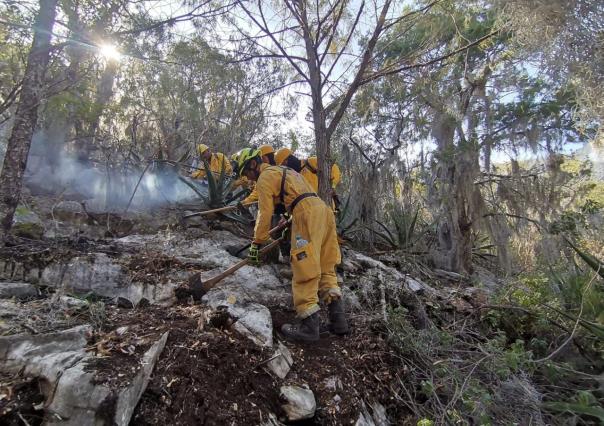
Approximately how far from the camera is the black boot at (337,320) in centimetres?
352

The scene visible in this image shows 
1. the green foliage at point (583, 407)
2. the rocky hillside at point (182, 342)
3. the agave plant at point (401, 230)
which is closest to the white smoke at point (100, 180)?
the rocky hillside at point (182, 342)

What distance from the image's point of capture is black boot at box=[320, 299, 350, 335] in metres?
3.52

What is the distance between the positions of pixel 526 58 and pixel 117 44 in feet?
16.5

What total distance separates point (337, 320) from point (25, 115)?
157 inches

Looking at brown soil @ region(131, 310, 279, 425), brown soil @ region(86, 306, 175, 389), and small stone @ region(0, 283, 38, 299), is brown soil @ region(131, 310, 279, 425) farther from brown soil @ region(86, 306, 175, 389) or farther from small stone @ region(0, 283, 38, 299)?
small stone @ region(0, 283, 38, 299)

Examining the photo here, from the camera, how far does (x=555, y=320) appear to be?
3.71 m

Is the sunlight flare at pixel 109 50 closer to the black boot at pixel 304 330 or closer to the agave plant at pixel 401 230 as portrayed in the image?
the black boot at pixel 304 330

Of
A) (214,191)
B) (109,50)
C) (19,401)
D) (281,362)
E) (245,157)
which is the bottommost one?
(281,362)

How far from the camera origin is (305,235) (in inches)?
139

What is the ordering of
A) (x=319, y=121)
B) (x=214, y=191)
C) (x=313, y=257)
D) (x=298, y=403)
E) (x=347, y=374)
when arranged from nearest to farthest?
(x=298, y=403) → (x=347, y=374) → (x=313, y=257) → (x=319, y=121) → (x=214, y=191)

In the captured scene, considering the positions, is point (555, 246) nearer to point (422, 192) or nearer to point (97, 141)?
point (422, 192)

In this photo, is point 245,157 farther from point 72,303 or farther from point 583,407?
point 583,407

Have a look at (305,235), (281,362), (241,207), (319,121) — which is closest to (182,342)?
(281,362)

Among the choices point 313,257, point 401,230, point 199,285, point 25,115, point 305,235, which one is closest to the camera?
point 313,257
